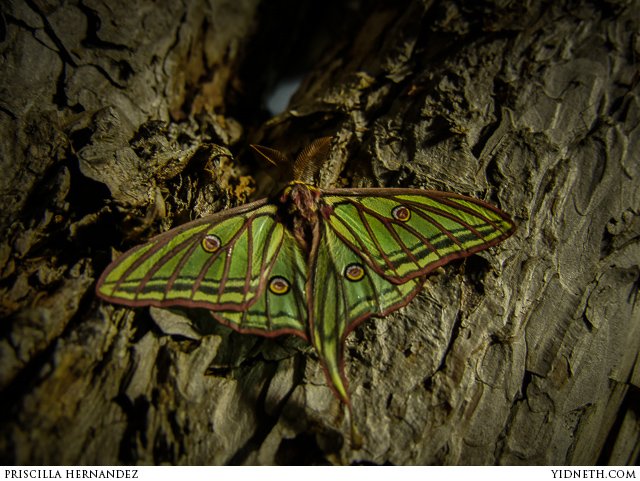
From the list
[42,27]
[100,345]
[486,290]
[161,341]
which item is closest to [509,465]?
[486,290]

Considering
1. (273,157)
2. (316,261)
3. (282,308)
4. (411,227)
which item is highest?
(273,157)

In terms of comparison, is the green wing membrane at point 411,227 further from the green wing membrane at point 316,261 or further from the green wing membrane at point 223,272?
the green wing membrane at point 223,272

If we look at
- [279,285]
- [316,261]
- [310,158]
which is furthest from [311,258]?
[310,158]

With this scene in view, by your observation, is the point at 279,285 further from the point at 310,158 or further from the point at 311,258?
the point at 310,158

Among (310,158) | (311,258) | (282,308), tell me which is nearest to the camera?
(282,308)

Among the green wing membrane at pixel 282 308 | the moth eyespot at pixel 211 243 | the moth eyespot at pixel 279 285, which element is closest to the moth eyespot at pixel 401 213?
the green wing membrane at pixel 282 308

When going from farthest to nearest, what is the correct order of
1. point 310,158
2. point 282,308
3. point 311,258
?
point 310,158 → point 311,258 → point 282,308
